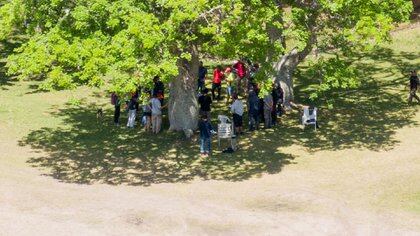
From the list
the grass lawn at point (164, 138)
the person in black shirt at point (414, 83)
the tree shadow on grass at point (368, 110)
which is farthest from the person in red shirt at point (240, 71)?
the person in black shirt at point (414, 83)

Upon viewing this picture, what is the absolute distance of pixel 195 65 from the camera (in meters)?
23.2

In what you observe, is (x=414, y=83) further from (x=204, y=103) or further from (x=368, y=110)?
(x=204, y=103)

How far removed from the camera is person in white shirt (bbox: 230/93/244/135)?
23.3 meters

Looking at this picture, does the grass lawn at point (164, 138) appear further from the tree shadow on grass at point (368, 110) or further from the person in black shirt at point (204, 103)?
the person in black shirt at point (204, 103)

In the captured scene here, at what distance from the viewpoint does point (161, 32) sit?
19219mm

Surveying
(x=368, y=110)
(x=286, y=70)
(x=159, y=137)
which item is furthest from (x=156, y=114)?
(x=368, y=110)

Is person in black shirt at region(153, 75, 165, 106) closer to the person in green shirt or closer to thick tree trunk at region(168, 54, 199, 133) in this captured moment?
thick tree trunk at region(168, 54, 199, 133)

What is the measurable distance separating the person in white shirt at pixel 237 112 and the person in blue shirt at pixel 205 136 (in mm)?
1699

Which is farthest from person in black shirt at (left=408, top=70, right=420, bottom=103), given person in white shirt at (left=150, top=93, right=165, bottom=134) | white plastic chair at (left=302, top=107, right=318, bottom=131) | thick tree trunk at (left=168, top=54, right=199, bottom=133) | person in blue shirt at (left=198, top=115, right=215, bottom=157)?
person in white shirt at (left=150, top=93, right=165, bottom=134)

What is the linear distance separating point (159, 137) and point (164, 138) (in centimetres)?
22

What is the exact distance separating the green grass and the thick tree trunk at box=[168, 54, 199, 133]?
0.54 m

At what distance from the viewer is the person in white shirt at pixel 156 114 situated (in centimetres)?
2389

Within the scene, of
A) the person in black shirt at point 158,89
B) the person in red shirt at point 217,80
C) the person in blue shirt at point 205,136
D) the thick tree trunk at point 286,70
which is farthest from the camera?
the person in red shirt at point 217,80

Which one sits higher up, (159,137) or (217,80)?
(217,80)
